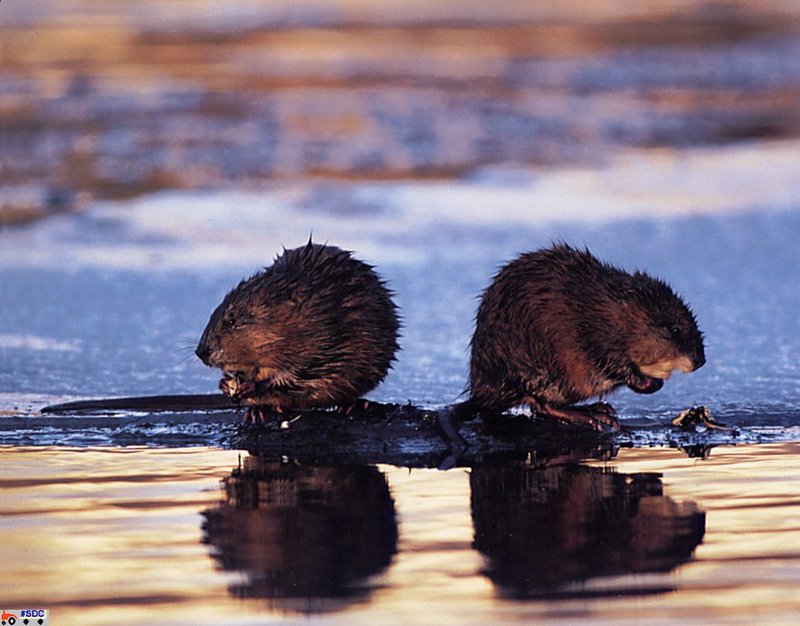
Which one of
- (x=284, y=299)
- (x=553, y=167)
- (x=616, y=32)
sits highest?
(x=616, y=32)

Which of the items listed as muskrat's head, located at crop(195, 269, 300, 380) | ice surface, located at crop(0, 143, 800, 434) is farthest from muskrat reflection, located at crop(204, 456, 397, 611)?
ice surface, located at crop(0, 143, 800, 434)

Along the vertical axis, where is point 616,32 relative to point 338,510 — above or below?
above

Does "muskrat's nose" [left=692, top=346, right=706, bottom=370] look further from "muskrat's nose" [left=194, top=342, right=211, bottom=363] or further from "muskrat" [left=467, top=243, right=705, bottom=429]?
"muskrat's nose" [left=194, top=342, right=211, bottom=363]

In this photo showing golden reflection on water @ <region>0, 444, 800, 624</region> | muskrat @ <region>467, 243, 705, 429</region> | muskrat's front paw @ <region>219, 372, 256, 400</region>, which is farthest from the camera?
muskrat's front paw @ <region>219, 372, 256, 400</region>

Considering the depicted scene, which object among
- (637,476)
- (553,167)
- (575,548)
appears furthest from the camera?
(553,167)

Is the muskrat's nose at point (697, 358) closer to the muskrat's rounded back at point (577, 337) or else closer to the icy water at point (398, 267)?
the muskrat's rounded back at point (577, 337)

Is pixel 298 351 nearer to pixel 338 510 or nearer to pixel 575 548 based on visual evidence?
pixel 338 510

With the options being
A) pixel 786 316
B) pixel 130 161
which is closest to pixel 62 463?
pixel 786 316

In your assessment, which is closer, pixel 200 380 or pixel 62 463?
pixel 62 463
